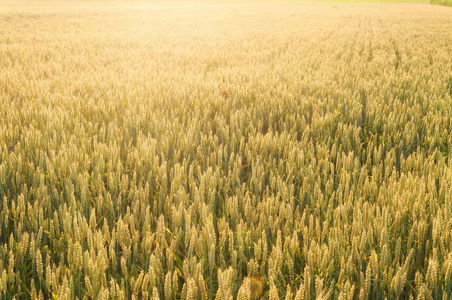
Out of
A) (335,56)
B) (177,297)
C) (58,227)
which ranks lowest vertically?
(177,297)

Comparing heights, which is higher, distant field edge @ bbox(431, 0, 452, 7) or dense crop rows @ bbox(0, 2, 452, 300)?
distant field edge @ bbox(431, 0, 452, 7)

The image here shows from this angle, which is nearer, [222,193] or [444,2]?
[222,193]

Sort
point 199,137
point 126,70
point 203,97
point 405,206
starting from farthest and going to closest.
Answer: point 126,70 < point 203,97 < point 199,137 < point 405,206

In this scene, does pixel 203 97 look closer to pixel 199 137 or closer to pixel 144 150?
pixel 199 137

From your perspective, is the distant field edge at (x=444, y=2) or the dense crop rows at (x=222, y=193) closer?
the dense crop rows at (x=222, y=193)

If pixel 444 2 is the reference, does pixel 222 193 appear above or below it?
below

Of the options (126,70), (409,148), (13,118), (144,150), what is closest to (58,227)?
(144,150)

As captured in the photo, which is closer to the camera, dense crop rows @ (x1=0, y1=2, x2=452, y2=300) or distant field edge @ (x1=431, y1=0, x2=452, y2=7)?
dense crop rows @ (x1=0, y1=2, x2=452, y2=300)

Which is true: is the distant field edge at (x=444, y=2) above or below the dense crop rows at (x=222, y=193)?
above
